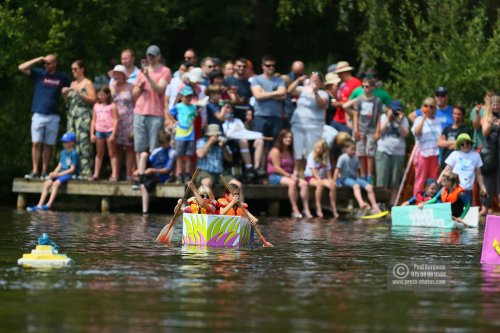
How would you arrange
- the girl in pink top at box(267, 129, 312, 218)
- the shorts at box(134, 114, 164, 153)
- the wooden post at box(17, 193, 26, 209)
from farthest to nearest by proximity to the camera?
1. the wooden post at box(17, 193, 26, 209)
2. the girl in pink top at box(267, 129, 312, 218)
3. the shorts at box(134, 114, 164, 153)

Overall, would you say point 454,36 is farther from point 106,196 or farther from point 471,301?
point 471,301

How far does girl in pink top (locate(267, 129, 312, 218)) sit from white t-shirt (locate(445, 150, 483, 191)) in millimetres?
2955

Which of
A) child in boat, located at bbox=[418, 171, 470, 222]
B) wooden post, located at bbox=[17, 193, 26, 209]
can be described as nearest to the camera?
child in boat, located at bbox=[418, 171, 470, 222]

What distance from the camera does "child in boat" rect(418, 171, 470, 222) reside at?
25078 millimetres

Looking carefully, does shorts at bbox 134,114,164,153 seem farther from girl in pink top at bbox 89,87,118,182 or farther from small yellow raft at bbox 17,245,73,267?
small yellow raft at bbox 17,245,73,267

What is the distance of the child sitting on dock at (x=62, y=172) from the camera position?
2775 cm

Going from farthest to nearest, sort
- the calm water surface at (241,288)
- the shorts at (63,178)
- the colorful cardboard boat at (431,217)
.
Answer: the shorts at (63,178) → the colorful cardboard boat at (431,217) → the calm water surface at (241,288)

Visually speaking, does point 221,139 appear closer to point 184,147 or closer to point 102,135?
point 184,147

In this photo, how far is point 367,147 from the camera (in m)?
27.8

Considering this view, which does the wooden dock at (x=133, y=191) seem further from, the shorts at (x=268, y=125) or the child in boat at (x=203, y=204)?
the child in boat at (x=203, y=204)

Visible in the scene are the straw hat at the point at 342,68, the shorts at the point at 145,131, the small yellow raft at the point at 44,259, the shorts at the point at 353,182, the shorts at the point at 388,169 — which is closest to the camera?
the small yellow raft at the point at 44,259

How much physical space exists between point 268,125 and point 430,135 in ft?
10.1

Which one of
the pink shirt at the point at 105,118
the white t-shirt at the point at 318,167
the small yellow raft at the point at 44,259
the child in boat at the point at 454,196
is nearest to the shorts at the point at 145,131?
→ the pink shirt at the point at 105,118

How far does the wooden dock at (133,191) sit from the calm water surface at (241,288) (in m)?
5.92
